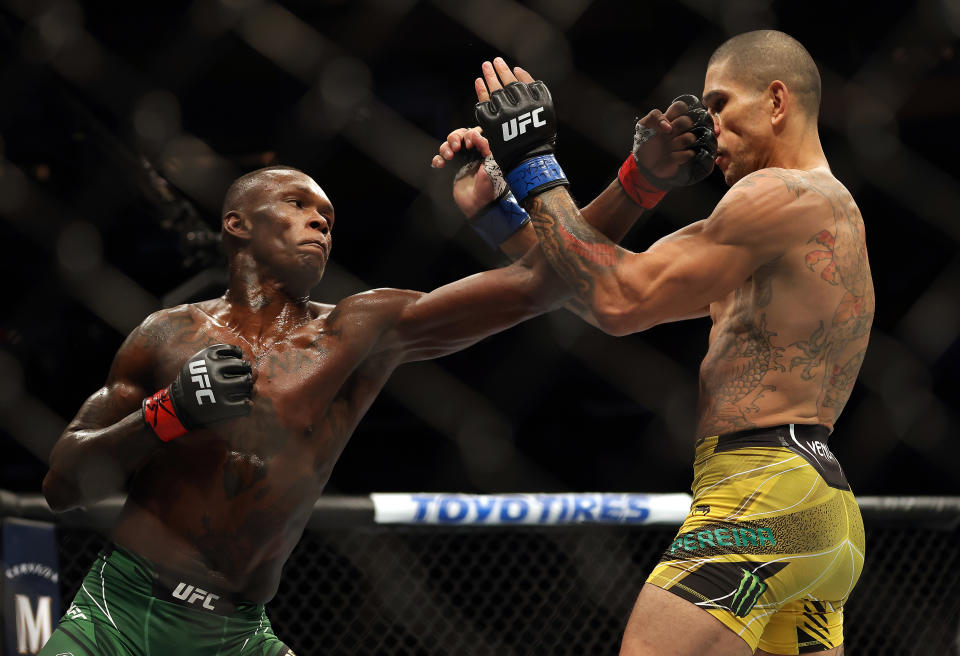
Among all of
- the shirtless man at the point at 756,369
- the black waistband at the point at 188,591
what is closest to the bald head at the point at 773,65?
the shirtless man at the point at 756,369

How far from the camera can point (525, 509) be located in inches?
104

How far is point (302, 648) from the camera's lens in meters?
4.48

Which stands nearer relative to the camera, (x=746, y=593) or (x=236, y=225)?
(x=746, y=593)

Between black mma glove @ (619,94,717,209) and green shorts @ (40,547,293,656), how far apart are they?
107cm

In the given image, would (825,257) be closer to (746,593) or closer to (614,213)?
(614,213)

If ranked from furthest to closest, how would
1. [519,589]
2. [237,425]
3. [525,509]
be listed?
1. [519,589]
2. [525,509]
3. [237,425]

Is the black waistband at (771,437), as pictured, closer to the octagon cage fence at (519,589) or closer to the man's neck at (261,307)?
the man's neck at (261,307)

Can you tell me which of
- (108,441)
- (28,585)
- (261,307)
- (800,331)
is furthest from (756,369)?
(28,585)

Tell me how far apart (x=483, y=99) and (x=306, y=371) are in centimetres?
63

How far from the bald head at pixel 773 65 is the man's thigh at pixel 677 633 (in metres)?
0.88

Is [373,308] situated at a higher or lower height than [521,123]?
lower

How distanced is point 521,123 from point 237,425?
31.0 inches

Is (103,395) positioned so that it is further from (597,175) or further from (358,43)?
(597,175)

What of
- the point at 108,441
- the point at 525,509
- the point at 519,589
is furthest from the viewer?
the point at 519,589
